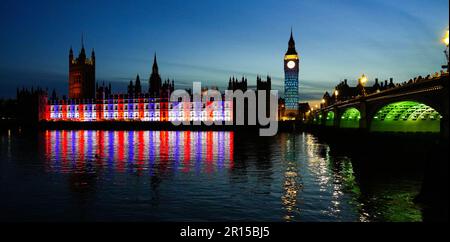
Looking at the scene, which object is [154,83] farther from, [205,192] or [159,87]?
[205,192]

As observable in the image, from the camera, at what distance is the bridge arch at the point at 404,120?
62594 mm

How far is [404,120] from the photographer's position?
66.9 metres

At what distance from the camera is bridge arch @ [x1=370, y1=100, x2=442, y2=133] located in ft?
205

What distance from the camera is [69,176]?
3117cm

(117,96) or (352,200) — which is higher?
(117,96)

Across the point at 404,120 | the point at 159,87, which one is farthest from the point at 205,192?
the point at 159,87

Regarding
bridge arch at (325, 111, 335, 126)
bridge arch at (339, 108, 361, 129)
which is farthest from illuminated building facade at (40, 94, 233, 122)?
bridge arch at (339, 108, 361, 129)

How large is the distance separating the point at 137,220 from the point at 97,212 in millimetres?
2436

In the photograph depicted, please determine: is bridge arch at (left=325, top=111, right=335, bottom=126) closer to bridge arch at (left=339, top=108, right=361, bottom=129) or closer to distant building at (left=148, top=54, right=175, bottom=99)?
bridge arch at (left=339, top=108, right=361, bottom=129)

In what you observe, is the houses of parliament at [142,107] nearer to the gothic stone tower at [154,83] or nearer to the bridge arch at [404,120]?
the gothic stone tower at [154,83]

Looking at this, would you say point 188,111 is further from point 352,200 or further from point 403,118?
point 352,200

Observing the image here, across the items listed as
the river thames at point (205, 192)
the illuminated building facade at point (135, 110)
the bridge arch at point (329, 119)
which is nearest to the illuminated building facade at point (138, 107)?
the illuminated building facade at point (135, 110)

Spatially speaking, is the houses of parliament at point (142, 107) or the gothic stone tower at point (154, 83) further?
the gothic stone tower at point (154, 83)
